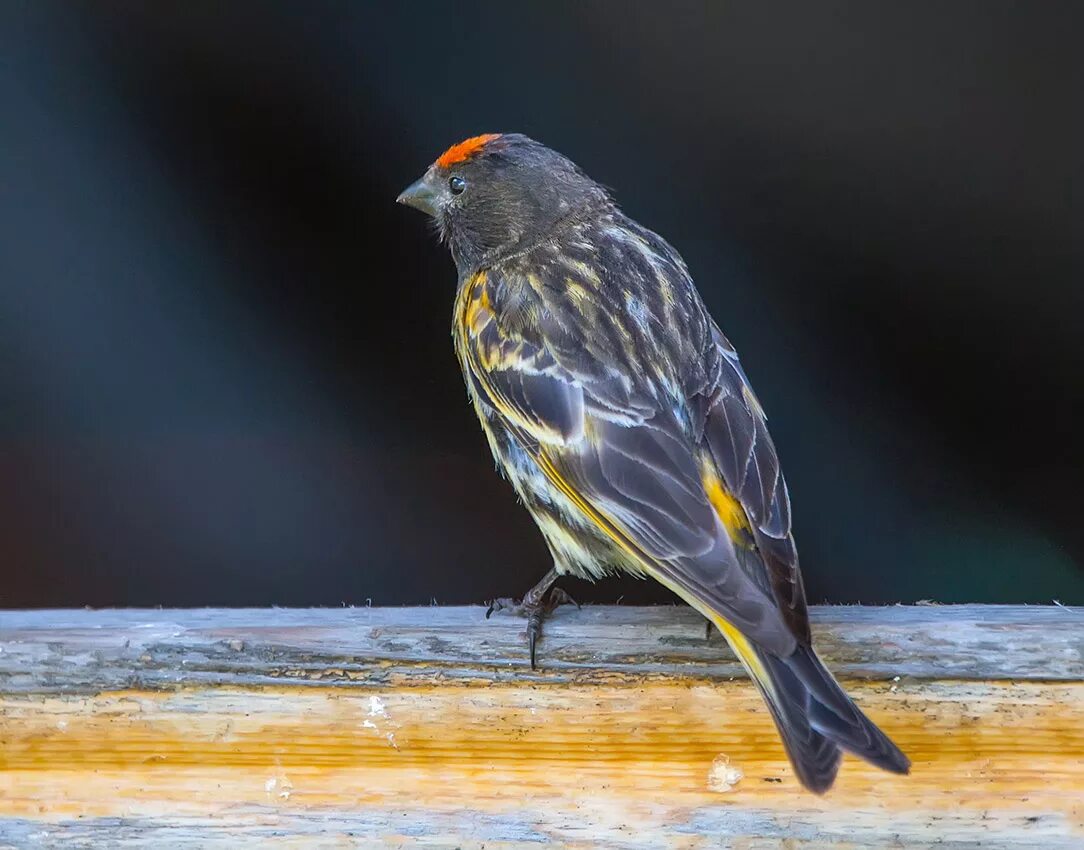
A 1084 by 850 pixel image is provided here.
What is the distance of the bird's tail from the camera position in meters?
1.71

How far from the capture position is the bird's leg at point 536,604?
200 cm

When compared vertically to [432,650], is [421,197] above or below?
above

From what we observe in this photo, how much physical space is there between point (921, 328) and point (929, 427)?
26 cm

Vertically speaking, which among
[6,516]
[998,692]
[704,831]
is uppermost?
[998,692]

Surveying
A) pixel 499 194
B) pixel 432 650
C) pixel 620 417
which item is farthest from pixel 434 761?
pixel 499 194

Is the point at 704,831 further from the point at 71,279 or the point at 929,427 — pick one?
the point at 71,279

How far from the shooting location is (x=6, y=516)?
375 centimetres

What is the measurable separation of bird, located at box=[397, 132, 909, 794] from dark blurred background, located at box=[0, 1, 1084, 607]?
40 cm

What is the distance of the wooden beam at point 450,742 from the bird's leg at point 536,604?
0.04 metres

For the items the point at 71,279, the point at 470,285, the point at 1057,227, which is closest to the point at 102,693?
the point at 470,285

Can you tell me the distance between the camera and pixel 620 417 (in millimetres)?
2398

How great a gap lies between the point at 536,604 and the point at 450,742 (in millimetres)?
354

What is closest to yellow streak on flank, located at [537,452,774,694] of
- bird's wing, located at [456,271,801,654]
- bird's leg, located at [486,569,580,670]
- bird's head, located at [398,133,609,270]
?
bird's wing, located at [456,271,801,654]

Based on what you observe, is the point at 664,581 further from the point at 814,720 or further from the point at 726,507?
the point at 814,720
